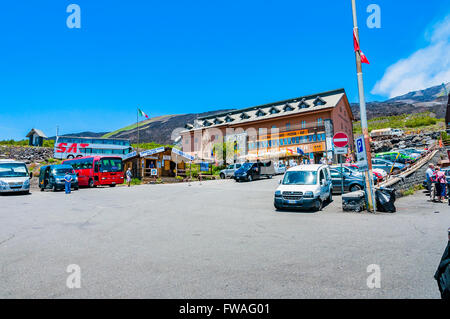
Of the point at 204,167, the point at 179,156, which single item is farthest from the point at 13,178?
the point at 204,167

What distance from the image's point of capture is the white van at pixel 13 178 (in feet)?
61.4

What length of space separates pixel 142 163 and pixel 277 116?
3013cm

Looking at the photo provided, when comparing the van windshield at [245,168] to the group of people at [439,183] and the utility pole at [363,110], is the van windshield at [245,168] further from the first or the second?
the utility pole at [363,110]

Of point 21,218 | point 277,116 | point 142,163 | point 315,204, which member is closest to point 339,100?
point 277,116

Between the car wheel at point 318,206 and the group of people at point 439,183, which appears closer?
the car wheel at point 318,206

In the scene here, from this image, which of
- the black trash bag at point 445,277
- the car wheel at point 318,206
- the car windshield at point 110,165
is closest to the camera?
the black trash bag at point 445,277

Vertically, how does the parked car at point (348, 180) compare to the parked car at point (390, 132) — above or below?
below

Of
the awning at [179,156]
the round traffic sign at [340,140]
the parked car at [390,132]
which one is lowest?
the round traffic sign at [340,140]

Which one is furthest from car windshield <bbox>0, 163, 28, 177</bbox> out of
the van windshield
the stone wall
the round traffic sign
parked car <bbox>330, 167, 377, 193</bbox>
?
the stone wall

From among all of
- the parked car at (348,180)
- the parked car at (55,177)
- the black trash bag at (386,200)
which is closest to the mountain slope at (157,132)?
the parked car at (55,177)

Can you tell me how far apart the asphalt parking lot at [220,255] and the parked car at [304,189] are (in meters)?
1.64

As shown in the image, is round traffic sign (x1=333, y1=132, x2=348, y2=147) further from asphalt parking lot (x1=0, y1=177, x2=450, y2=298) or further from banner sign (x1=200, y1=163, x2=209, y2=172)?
banner sign (x1=200, y1=163, x2=209, y2=172)

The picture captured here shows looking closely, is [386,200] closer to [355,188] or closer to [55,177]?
[355,188]
